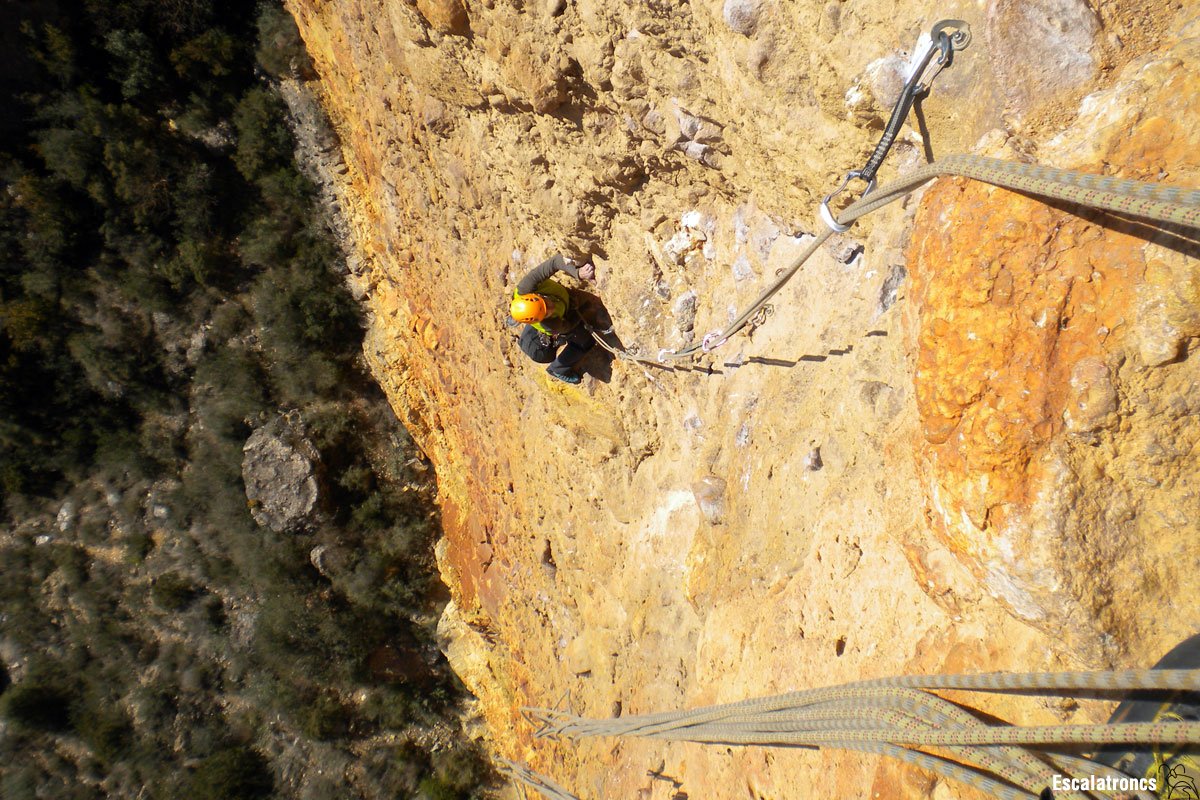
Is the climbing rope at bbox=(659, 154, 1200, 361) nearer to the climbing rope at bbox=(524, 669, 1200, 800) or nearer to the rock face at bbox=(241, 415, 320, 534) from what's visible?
the climbing rope at bbox=(524, 669, 1200, 800)

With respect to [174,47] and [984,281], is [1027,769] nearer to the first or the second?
[984,281]

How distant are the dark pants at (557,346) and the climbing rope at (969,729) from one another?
6.80 ft

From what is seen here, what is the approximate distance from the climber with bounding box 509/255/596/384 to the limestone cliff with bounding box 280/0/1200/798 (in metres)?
0.13

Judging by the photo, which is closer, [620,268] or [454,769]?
[620,268]

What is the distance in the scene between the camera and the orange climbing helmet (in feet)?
10.7

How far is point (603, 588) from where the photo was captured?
3.76m

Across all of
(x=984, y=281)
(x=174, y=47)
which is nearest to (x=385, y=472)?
(x=174, y=47)

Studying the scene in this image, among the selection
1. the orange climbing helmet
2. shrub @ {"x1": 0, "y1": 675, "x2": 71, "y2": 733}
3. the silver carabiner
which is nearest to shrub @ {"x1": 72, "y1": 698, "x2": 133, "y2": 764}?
shrub @ {"x1": 0, "y1": 675, "x2": 71, "y2": 733}

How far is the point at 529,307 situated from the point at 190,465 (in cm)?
469

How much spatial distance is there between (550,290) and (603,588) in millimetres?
1823

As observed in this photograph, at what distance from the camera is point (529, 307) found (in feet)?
10.7

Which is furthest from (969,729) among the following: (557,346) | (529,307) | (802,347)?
(557,346)

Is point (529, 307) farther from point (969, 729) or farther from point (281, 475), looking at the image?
point (281, 475)

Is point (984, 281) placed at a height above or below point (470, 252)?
below
